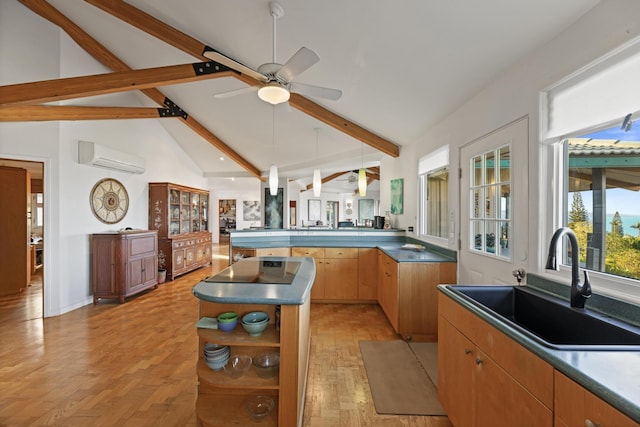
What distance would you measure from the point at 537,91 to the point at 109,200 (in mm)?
5577

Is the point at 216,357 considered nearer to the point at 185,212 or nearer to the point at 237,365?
the point at 237,365

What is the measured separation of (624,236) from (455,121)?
1824mm

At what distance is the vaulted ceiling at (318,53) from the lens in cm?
187

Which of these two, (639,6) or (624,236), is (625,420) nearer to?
(624,236)

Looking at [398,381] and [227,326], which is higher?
[227,326]

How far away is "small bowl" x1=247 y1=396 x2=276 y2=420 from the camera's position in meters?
1.69

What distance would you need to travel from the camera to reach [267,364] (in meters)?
1.77

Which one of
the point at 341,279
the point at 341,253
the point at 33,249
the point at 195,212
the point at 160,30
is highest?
the point at 160,30

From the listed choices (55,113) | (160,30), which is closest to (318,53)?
(160,30)

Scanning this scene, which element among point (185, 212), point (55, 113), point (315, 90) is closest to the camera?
point (315, 90)

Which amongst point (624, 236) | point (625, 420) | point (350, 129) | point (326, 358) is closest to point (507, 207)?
point (624, 236)

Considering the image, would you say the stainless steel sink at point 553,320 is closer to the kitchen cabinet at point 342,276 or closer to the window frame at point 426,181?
the window frame at point 426,181

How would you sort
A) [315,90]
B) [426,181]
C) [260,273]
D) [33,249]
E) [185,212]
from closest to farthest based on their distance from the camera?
1. [260,273]
2. [315,90]
3. [426,181]
4. [33,249]
5. [185,212]

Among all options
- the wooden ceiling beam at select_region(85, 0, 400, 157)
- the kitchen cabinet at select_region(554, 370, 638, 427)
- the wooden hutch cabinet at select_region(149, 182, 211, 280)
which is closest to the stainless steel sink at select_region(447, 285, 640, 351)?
the kitchen cabinet at select_region(554, 370, 638, 427)
